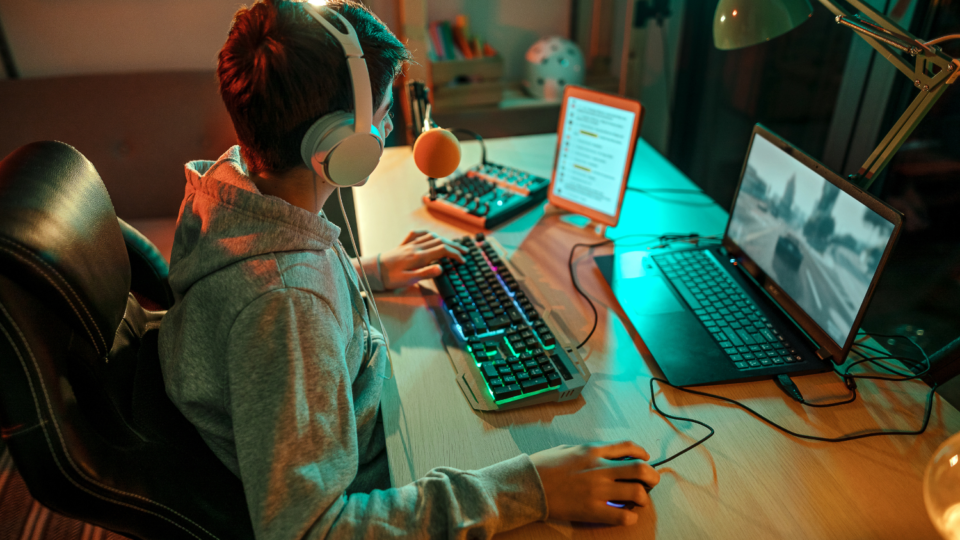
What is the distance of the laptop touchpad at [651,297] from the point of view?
0.99m

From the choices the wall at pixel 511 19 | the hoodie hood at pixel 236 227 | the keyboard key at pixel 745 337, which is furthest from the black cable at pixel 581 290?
→ the wall at pixel 511 19

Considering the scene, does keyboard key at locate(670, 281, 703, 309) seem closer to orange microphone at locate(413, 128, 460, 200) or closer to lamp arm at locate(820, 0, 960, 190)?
lamp arm at locate(820, 0, 960, 190)

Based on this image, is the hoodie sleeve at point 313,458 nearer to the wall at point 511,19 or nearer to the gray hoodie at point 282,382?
the gray hoodie at point 282,382

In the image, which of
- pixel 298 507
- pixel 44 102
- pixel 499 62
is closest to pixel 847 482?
pixel 298 507

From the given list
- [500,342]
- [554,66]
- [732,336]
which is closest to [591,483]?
[500,342]

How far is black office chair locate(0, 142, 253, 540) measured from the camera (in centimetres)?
53

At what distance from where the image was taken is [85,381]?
0.61 m

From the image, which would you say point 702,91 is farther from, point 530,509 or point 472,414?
point 530,509

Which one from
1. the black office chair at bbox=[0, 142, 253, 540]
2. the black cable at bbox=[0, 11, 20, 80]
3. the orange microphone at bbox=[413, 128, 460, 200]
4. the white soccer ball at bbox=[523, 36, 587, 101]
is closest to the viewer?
the black office chair at bbox=[0, 142, 253, 540]

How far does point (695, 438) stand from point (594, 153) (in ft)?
2.28

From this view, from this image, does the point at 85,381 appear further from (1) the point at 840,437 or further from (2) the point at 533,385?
(1) the point at 840,437

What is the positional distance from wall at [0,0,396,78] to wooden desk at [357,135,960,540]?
4.77 ft

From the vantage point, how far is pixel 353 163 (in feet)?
2.20

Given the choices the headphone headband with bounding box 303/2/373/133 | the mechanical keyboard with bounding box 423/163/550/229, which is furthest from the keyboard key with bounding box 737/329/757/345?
the headphone headband with bounding box 303/2/373/133
